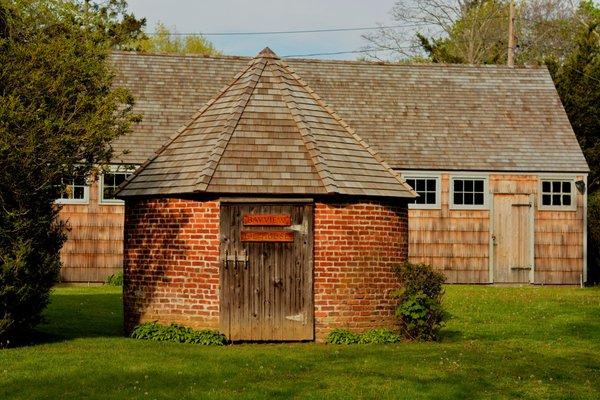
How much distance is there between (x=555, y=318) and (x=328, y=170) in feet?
23.2

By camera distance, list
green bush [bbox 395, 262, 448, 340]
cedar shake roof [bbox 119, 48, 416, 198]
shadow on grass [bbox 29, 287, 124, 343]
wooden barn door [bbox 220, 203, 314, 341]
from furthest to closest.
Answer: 1. shadow on grass [bbox 29, 287, 124, 343]
2. green bush [bbox 395, 262, 448, 340]
3. cedar shake roof [bbox 119, 48, 416, 198]
4. wooden barn door [bbox 220, 203, 314, 341]

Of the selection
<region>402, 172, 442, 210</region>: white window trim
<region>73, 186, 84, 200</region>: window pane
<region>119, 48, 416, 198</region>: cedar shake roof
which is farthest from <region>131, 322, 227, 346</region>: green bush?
<region>402, 172, 442, 210</region>: white window trim

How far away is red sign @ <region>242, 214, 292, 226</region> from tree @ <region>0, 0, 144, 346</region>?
257 cm

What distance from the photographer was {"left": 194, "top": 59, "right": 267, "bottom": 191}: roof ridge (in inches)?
731

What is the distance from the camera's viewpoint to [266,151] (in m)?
→ 19.2

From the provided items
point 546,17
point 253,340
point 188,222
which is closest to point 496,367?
point 253,340

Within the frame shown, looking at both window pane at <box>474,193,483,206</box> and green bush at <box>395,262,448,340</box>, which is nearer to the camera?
green bush at <box>395,262,448,340</box>

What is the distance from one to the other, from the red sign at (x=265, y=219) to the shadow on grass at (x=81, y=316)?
3.36 meters

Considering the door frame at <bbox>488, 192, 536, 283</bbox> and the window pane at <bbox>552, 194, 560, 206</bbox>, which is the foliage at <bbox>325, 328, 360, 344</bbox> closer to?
the door frame at <bbox>488, 192, 536, 283</bbox>

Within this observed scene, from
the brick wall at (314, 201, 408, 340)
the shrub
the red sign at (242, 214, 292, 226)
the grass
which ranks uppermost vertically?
the red sign at (242, 214, 292, 226)

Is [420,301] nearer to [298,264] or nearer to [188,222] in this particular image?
[298,264]

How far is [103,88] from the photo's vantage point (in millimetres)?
17922

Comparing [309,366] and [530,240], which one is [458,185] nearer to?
[530,240]

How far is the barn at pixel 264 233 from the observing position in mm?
18578
